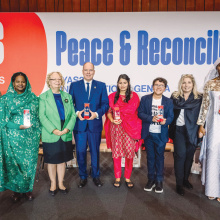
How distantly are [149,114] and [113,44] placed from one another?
2.22 m

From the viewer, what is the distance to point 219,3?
4.69 metres

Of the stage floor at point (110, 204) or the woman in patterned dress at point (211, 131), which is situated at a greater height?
the woman in patterned dress at point (211, 131)

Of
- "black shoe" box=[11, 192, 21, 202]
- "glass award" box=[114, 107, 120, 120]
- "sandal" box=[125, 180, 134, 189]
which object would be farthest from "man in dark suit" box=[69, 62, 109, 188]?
"black shoe" box=[11, 192, 21, 202]

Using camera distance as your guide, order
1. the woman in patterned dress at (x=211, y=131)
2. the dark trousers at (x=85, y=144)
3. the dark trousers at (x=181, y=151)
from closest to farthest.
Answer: the woman in patterned dress at (x=211, y=131), the dark trousers at (x=181, y=151), the dark trousers at (x=85, y=144)

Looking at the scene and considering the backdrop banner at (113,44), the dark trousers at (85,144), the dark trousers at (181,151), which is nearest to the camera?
the dark trousers at (181,151)

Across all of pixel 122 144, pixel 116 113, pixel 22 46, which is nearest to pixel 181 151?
pixel 122 144

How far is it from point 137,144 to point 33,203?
1.61 metres

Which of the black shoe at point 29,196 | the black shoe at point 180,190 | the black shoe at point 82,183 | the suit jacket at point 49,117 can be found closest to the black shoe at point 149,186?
the black shoe at point 180,190

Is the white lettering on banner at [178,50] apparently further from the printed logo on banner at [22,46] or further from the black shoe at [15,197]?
the black shoe at [15,197]

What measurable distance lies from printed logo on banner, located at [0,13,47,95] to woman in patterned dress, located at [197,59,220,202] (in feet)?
11.0

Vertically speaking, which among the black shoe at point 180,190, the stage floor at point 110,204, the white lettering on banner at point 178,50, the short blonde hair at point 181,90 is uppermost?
the white lettering on banner at point 178,50

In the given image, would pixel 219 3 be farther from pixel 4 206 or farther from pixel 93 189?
pixel 4 206

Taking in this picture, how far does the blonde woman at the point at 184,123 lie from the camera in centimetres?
283

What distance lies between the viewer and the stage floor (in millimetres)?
2457
